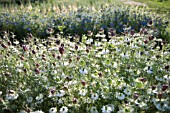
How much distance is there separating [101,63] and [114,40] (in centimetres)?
40

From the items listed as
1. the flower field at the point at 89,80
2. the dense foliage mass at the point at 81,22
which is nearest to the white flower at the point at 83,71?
the flower field at the point at 89,80

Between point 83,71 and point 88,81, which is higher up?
point 83,71

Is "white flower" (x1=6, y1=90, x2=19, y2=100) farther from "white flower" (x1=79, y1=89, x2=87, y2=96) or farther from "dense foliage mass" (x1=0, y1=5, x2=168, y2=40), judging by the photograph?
"dense foliage mass" (x1=0, y1=5, x2=168, y2=40)

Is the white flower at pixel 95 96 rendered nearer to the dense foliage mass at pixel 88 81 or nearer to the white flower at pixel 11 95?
the dense foliage mass at pixel 88 81

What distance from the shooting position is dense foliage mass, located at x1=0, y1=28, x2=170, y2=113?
9.68 feet

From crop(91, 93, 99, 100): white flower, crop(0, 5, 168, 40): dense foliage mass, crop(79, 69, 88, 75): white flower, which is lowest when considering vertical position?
crop(0, 5, 168, 40): dense foliage mass

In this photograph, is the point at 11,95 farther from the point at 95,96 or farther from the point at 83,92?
the point at 95,96

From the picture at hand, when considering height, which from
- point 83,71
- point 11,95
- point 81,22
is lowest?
point 81,22

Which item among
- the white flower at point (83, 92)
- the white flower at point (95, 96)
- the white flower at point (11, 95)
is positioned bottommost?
the white flower at point (11, 95)

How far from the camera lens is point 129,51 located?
12.5 feet

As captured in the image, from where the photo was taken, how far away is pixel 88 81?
3.30 metres

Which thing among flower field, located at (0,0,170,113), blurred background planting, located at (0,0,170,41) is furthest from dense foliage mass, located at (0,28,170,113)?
blurred background planting, located at (0,0,170,41)

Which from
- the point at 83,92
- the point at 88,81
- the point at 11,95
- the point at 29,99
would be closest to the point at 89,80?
the point at 88,81

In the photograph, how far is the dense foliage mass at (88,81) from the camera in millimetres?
2951
